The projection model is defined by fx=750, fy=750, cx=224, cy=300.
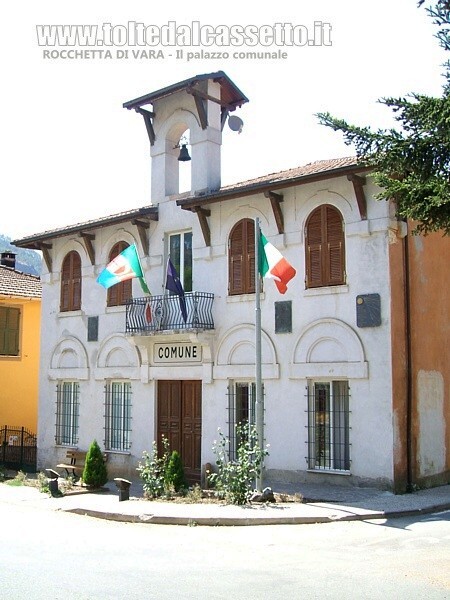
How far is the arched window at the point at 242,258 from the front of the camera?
17.3 meters

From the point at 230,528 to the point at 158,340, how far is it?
756 centimetres

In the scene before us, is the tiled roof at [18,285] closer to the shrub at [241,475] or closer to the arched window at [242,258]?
the arched window at [242,258]

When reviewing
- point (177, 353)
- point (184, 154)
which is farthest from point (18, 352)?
point (184, 154)

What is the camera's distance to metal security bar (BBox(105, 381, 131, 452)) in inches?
781

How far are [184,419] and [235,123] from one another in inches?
303

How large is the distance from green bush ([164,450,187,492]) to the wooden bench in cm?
373

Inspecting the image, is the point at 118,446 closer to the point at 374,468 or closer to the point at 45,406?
the point at 45,406

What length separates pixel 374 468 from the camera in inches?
583

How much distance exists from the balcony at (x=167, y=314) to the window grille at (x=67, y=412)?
3639mm

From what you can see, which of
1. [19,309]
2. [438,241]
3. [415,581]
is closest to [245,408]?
[438,241]

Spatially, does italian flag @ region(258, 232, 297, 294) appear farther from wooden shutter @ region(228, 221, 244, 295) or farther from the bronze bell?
the bronze bell

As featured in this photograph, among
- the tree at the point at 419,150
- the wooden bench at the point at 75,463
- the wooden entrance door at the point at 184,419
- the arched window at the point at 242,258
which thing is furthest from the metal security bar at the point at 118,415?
the tree at the point at 419,150

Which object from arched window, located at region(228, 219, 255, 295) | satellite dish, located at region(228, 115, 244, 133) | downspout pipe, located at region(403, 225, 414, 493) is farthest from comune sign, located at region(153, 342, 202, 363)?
satellite dish, located at region(228, 115, 244, 133)

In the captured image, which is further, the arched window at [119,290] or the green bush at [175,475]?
the arched window at [119,290]
